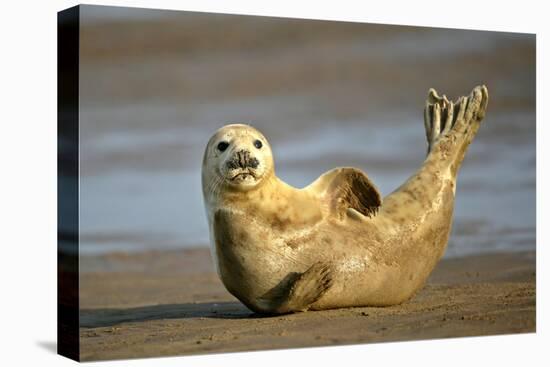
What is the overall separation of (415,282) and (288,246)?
4.55ft

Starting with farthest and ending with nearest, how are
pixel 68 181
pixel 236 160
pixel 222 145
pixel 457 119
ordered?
pixel 457 119 → pixel 222 145 → pixel 236 160 → pixel 68 181

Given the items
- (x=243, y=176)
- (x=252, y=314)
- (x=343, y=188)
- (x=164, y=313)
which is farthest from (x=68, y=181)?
(x=343, y=188)

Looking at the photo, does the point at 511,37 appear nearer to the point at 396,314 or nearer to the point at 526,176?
the point at 526,176

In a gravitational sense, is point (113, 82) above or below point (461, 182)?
above

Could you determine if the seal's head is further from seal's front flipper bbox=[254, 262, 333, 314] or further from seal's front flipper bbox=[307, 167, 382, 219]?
seal's front flipper bbox=[254, 262, 333, 314]

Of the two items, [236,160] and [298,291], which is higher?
[236,160]

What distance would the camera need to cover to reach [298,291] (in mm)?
9586

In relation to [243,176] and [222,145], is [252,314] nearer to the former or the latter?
[243,176]

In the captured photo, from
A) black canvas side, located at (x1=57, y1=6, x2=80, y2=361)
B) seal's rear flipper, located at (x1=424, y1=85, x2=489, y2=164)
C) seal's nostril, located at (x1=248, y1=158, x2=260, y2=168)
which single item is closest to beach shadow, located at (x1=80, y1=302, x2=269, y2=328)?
black canvas side, located at (x1=57, y1=6, x2=80, y2=361)

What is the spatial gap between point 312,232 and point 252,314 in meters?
0.90

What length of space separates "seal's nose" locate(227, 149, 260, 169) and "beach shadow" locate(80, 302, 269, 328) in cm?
134

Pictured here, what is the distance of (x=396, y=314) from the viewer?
32.6 ft

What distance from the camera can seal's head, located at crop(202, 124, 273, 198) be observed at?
30.8 feet

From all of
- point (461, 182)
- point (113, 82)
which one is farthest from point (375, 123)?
point (113, 82)
